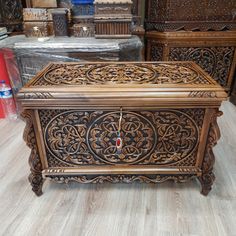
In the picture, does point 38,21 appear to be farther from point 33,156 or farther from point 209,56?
point 209,56

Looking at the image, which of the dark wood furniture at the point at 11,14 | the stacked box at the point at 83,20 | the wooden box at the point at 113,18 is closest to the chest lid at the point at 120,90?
the wooden box at the point at 113,18

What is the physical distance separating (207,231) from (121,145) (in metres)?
0.53

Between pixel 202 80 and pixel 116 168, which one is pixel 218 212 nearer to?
pixel 116 168

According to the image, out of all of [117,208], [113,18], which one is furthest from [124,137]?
[113,18]

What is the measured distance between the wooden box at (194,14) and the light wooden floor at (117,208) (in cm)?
128

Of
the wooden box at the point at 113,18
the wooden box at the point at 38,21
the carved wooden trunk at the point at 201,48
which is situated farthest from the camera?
the carved wooden trunk at the point at 201,48

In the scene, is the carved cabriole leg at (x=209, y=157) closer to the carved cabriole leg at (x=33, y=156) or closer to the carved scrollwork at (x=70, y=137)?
the carved scrollwork at (x=70, y=137)

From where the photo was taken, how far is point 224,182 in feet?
4.08

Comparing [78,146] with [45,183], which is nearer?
[78,146]

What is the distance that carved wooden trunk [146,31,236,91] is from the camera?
199 centimetres

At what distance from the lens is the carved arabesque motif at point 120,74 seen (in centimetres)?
102

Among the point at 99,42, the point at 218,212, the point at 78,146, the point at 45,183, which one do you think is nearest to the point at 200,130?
the point at 218,212

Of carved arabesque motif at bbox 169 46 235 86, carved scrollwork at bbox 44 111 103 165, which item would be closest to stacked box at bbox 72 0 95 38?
carved arabesque motif at bbox 169 46 235 86

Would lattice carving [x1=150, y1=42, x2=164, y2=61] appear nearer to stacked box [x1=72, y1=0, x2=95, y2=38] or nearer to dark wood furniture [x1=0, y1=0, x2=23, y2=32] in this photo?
stacked box [x1=72, y1=0, x2=95, y2=38]
